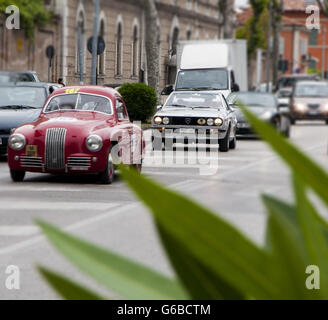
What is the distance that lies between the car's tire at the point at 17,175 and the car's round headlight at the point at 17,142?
0.49m

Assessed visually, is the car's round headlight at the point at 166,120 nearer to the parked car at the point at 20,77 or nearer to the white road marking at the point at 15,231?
the white road marking at the point at 15,231

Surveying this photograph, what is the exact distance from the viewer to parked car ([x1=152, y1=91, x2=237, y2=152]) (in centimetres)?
895

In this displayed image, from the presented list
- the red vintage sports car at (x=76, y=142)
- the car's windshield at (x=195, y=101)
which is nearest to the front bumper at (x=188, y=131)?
the car's windshield at (x=195, y=101)

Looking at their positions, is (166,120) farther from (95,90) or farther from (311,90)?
(311,90)

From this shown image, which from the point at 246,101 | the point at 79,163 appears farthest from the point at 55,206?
the point at 246,101

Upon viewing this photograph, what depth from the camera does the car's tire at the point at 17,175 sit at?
13.5 metres

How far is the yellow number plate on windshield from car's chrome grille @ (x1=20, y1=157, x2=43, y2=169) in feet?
0.17

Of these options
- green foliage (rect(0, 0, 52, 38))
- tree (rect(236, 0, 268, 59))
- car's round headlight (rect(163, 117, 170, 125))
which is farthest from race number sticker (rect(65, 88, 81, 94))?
tree (rect(236, 0, 268, 59))

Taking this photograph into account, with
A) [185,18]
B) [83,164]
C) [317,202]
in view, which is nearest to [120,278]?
[317,202]

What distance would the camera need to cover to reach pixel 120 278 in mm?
653

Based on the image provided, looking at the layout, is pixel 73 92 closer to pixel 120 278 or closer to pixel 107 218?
pixel 107 218

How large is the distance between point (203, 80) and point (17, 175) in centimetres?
375

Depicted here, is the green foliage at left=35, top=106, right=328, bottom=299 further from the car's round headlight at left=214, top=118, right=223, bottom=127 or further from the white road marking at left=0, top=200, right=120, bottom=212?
the white road marking at left=0, top=200, right=120, bottom=212
